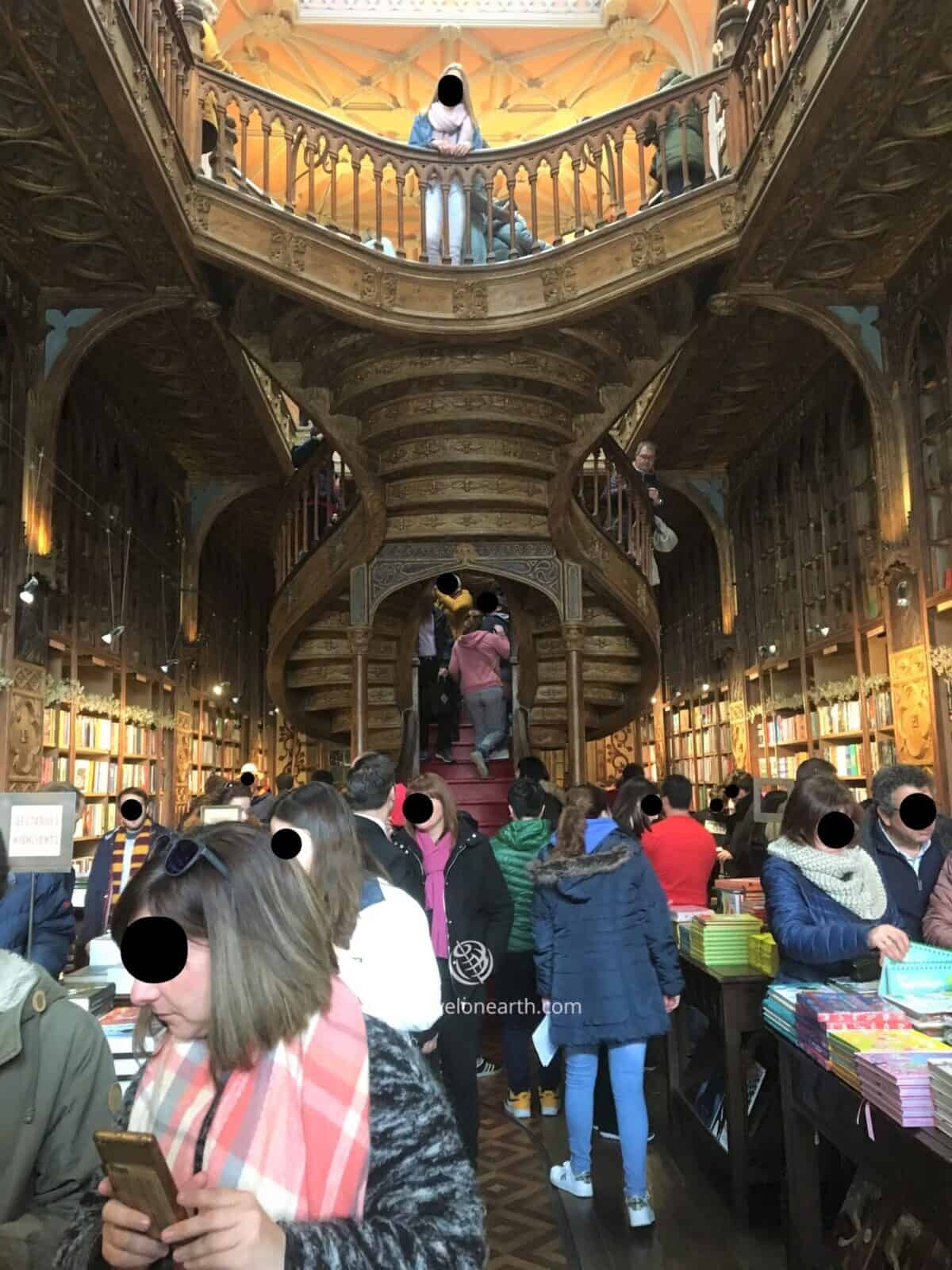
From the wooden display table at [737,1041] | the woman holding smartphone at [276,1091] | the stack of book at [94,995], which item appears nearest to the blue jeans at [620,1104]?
the wooden display table at [737,1041]

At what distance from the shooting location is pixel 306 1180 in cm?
115

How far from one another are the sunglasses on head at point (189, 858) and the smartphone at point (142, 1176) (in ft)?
0.99

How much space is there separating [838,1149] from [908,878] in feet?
2.86

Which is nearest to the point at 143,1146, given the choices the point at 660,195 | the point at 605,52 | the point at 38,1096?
the point at 38,1096

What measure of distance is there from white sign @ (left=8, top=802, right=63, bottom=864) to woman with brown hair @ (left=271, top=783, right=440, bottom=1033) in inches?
31.5

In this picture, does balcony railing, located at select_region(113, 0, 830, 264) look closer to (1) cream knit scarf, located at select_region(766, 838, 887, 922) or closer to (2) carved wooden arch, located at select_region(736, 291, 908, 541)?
(2) carved wooden arch, located at select_region(736, 291, 908, 541)

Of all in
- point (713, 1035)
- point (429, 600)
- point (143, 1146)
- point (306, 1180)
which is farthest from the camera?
point (429, 600)

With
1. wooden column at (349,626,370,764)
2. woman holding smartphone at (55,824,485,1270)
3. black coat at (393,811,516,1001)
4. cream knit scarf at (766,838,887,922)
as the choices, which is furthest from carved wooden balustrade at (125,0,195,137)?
woman holding smartphone at (55,824,485,1270)

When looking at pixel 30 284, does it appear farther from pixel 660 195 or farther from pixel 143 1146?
pixel 143 1146

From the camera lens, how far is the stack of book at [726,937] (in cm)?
377

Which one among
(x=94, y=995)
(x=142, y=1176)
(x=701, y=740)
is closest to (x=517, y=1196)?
(x=94, y=995)

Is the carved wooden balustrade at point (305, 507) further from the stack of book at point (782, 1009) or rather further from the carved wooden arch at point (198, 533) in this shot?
the stack of book at point (782, 1009)

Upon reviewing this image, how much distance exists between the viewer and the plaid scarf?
1.13 meters

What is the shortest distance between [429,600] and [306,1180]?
863 centimetres
